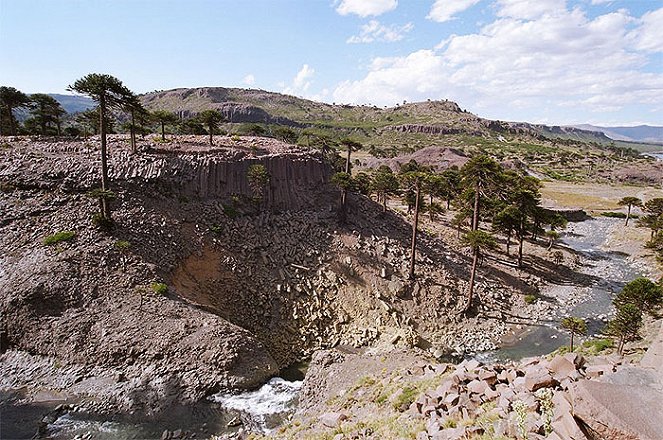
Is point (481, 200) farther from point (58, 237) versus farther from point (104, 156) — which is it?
point (58, 237)

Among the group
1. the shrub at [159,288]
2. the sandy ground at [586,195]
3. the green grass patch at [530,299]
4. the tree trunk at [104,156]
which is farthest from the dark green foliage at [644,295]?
the sandy ground at [586,195]

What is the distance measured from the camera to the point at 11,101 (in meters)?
43.3

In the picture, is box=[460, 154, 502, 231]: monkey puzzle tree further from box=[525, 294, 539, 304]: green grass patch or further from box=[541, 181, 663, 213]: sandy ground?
box=[541, 181, 663, 213]: sandy ground

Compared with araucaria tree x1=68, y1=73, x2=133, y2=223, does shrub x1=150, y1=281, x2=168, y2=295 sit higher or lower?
lower

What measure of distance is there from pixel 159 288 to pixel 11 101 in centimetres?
3373

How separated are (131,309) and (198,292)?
479cm

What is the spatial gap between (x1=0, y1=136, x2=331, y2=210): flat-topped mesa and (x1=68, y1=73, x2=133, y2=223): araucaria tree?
3.50 m

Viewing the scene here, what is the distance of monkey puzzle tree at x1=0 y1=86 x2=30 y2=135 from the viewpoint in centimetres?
4259

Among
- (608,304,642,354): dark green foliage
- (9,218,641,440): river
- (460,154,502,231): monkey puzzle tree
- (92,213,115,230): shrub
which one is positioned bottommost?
(9,218,641,440): river

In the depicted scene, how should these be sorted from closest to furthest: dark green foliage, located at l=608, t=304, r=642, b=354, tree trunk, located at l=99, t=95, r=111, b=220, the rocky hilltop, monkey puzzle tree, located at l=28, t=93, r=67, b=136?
the rocky hilltop < dark green foliage, located at l=608, t=304, r=642, b=354 < tree trunk, located at l=99, t=95, r=111, b=220 < monkey puzzle tree, located at l=28, t=93, r=67, b=136

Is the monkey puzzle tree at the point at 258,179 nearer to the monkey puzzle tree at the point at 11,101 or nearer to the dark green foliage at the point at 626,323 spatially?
the dark green foliage at the point at 626,323

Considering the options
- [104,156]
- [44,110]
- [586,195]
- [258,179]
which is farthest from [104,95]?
[586,195]

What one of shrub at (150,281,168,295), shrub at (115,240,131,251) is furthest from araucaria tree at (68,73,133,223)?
shrub at (150,281,168,295)

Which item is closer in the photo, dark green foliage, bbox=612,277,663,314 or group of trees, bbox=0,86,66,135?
dark green foliage, bbox=612,277,663,314
